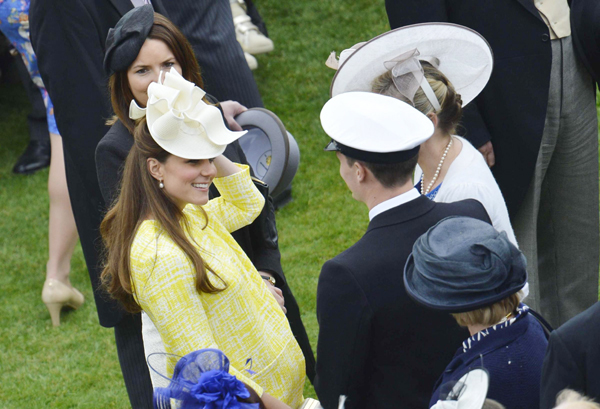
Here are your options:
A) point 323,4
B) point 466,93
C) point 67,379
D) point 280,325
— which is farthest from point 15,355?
point 323,4

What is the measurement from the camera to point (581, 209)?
3.48 m

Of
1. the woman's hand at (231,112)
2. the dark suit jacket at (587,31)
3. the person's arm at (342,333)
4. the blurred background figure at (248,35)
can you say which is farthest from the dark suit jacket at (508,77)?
the blurred background figure at (248,35)

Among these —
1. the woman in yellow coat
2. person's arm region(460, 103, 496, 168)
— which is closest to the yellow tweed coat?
the woman in yellow coat

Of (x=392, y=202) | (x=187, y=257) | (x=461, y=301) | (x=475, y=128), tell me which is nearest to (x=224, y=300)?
(x=187, y=257)

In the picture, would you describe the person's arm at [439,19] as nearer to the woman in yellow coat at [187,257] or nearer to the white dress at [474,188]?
the white dress at [474,188]

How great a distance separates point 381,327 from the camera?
2.03 m

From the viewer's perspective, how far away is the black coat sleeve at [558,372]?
1441 mm

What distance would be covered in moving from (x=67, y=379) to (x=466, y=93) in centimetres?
262

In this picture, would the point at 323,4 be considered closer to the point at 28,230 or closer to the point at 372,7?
the point at 372,7

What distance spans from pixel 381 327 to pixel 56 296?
3.09 metres

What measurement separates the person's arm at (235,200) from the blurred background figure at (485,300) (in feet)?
3.05

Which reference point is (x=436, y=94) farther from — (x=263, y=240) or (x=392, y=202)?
(x=263, y=240)

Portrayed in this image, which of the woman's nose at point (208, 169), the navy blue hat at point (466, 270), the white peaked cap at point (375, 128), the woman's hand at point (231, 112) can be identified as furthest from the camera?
the woman's hand at point (231, 112)

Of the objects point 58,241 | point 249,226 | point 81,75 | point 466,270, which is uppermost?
point 466,270
